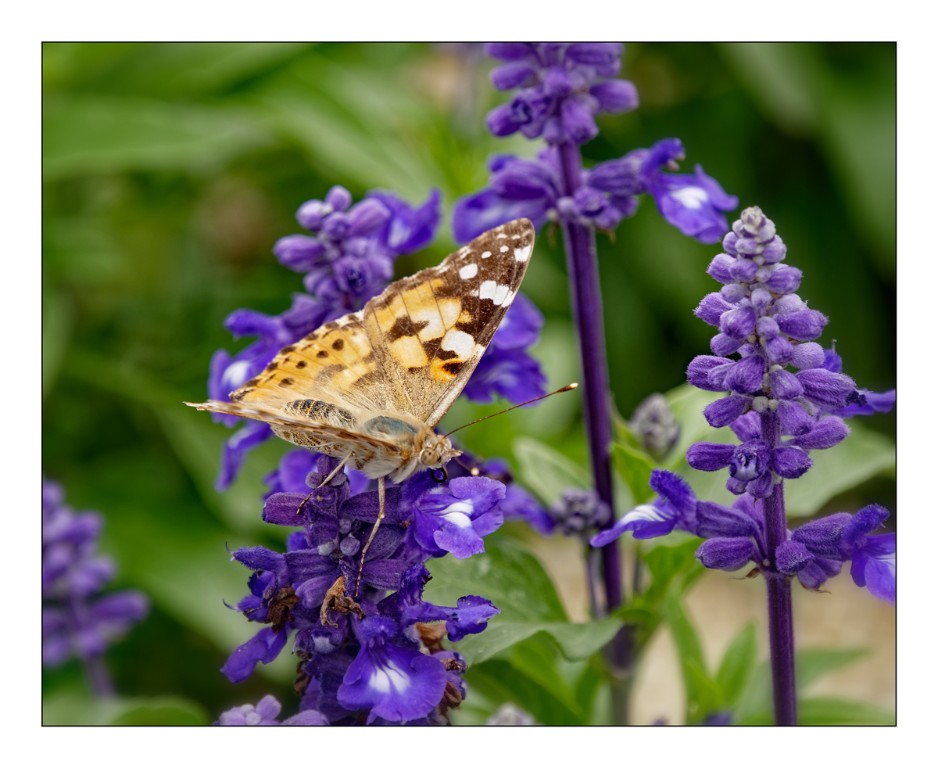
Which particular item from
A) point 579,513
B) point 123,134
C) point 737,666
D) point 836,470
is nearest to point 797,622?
point 737,666

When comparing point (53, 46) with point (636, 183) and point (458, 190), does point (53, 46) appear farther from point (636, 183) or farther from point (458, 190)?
point (636, 183)

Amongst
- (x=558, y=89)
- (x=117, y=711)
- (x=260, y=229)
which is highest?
(x=260, y=229)

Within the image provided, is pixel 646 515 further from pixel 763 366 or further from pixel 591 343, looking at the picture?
pixel 591 343

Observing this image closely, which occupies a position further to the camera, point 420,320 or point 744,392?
point 420,320

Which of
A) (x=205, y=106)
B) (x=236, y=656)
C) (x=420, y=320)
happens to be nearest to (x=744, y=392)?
(x=420, y=320)

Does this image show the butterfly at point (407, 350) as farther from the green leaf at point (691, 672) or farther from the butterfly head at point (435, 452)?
the green leaf at point (691, 672)

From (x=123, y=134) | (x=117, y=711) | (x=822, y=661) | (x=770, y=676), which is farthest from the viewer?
(x=123, y=134)
